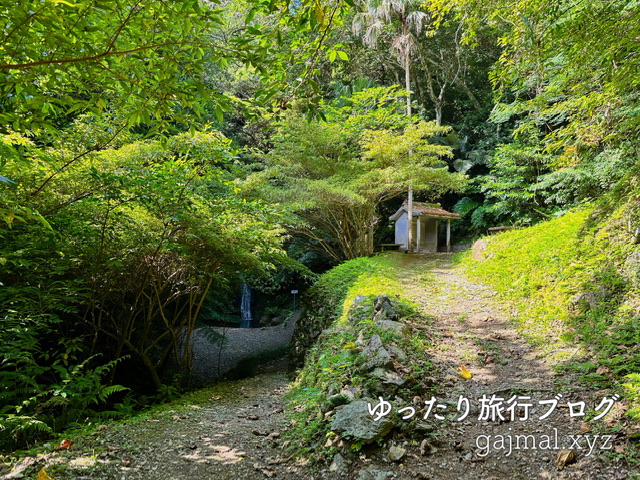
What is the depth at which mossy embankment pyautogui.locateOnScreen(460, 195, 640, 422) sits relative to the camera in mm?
2865

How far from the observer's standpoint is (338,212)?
1155 centimetres

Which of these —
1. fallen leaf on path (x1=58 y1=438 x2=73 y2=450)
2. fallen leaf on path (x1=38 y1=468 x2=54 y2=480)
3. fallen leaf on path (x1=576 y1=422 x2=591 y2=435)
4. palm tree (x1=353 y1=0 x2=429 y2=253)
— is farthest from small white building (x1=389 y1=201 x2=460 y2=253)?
fallen leaf on path (x1=38 y1=468 x2=54 y2=480)

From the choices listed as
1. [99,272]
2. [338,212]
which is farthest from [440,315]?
[338,212]

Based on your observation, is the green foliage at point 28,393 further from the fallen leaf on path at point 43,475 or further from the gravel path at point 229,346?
the gravel path at point 229,346

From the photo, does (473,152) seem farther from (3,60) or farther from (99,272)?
(3,60)

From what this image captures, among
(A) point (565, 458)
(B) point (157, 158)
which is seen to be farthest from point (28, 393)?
(A) point (565, 458)

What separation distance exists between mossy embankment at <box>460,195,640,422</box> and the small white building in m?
8.17

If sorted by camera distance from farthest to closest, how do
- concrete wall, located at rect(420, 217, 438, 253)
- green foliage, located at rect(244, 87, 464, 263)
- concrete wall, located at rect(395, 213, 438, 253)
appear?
concrete wall, located at rect(420, 217, 438, 253) → concrete wall, located at rect(395, 213, 438, 253) → green foliage, located at rect(244, 87, 464, 263)

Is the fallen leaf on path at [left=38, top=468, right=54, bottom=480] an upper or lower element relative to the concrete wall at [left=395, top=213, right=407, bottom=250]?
lower

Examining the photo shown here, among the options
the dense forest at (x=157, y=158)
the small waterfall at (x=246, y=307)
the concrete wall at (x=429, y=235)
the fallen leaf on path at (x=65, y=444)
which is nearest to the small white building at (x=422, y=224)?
the concrete wall at (x=429, y=235)

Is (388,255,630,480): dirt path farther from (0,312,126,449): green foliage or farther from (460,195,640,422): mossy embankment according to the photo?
(0,312,126,449): green foliage

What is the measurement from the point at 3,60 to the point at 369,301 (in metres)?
5.10

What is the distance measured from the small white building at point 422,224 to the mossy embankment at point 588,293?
26.8ft

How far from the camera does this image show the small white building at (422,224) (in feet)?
48.1
